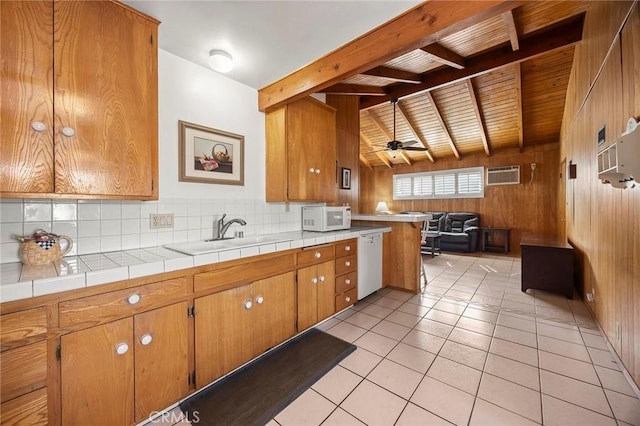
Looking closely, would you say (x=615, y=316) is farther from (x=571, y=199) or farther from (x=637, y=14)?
(x=571, y=199)

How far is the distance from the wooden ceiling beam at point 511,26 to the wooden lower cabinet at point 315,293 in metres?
3.20

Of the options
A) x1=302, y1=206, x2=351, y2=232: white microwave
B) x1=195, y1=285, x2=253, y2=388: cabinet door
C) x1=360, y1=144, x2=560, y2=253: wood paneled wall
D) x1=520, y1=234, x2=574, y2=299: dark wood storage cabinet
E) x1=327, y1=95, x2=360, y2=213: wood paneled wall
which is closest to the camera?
x1=195, y1=285, x2=253, y2=388: cabinet door

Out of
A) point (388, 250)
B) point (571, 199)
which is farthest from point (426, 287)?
point (571, 199)

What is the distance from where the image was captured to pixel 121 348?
48.9 inches

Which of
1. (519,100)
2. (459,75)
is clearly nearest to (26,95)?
(459,75)

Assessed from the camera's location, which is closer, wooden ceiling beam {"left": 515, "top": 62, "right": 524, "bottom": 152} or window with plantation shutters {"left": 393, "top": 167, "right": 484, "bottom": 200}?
wooden ceiling beam {"left": 515, "top": 62, "right": 524, "bottom": 152}

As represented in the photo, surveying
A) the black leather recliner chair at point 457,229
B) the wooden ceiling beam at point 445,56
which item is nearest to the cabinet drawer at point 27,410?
the wooden ceiling beam at point 445,56

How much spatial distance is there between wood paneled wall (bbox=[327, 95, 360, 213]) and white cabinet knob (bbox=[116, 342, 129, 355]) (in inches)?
132

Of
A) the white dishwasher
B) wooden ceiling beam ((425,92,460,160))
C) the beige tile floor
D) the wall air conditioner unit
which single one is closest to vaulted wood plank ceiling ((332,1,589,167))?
wooden ceiling beam ((425,92,460,160))

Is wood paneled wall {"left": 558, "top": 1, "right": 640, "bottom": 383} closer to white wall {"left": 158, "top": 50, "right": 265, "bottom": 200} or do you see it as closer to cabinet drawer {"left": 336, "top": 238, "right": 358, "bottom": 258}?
cabinet drawer {"left": 336, "top": 238, "right": 358, "bottom": 258}

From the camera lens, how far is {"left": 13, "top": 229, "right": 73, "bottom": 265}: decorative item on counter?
1.29 m

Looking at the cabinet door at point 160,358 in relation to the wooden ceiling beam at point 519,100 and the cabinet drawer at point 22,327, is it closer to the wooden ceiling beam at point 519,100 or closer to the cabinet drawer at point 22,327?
the cabinet drawer at point 22,327

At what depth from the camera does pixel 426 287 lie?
3725 millimetres

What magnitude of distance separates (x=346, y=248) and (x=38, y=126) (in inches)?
95.8
